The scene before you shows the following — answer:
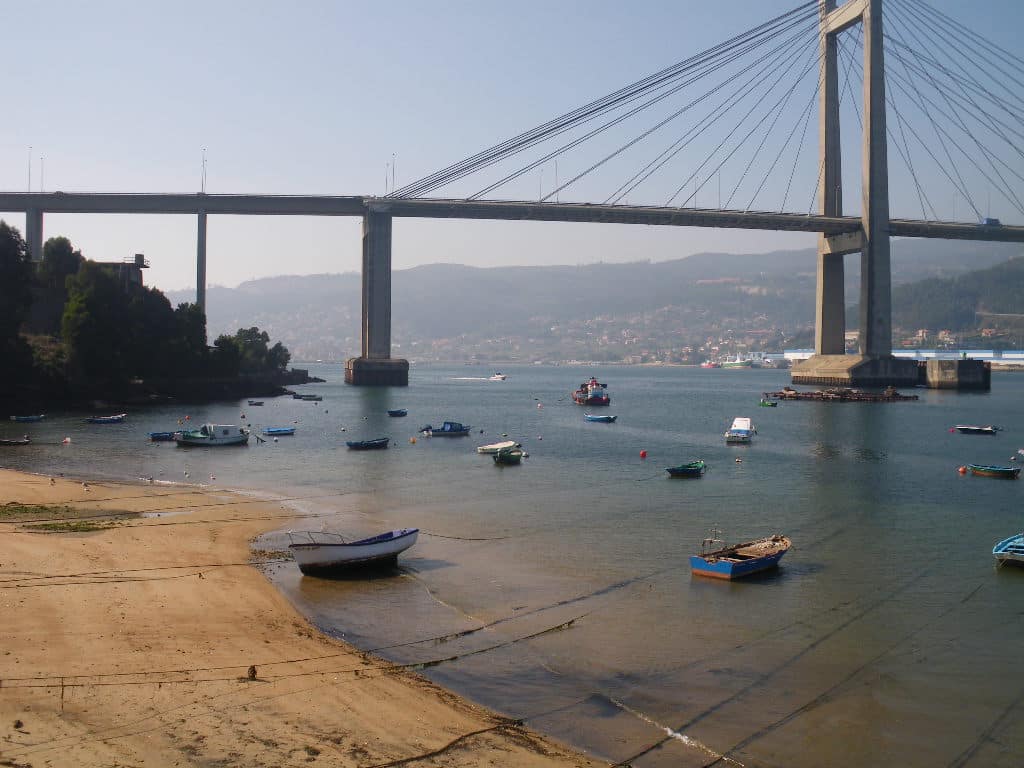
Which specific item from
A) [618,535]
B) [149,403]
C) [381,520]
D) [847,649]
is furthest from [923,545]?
[149,403]

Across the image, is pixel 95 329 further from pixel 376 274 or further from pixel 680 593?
pixel 680 593

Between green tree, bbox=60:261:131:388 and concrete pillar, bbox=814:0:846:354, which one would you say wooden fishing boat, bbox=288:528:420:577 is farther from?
concrete pillar, bbox=814:0:846:354

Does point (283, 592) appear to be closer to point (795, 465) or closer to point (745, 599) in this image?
point (745, 599)

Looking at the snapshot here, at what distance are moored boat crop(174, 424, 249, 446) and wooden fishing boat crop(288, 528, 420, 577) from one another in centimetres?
2876

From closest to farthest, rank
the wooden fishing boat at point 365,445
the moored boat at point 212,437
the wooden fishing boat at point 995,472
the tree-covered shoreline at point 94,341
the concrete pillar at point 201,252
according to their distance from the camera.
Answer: the wooden fishing boat at point 995,472
the moored boat at point 212,437
the wooden fishing boat at point 365,445
the tree-covered shoreline at point 94,341
the concrete pillar at point 201,252

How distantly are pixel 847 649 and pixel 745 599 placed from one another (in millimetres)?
3352

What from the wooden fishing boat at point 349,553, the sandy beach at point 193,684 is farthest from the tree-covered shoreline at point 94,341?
the sandy beach at point 193,684

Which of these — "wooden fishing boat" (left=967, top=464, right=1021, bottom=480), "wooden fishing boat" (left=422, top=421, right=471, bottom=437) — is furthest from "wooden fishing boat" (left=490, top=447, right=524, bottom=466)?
"wooden fishing boat" (left=967, top=464, right=1021, bottom=480)

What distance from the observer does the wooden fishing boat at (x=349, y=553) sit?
2023 centimetres

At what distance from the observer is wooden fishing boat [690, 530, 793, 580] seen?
21.0 meters

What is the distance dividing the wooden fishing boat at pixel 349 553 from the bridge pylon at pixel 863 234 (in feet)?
275

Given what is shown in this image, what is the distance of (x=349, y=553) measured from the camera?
20703 millimetres

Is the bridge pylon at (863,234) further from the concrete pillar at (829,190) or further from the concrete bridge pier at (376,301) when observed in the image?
the concrete bridge pier at (376,301)

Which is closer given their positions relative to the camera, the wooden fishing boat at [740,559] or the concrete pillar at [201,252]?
the wooden fishing boat at [740,559]
